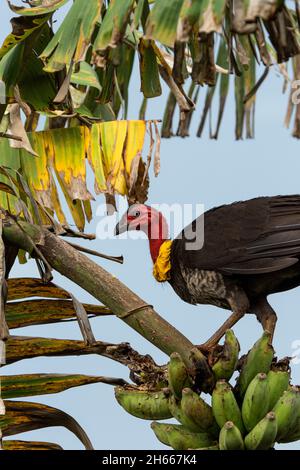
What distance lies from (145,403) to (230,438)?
0.44 m

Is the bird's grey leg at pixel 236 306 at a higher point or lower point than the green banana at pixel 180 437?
higher

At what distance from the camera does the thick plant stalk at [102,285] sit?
13.2 ft

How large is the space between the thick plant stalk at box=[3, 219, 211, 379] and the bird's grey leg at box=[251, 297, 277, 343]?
0.79 m

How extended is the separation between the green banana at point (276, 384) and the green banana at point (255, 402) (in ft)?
0.21

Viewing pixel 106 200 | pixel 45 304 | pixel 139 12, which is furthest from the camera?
pixel 106 200

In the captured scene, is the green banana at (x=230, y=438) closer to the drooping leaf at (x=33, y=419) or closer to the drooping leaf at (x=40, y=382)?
the drooping leaf at (x=40, y=382)

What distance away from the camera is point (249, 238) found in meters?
4.57

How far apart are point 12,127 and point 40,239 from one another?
63cm

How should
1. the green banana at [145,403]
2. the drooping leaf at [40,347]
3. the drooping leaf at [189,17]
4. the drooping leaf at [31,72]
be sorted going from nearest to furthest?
the drooping leaf at [189,17] → the green banana at [145,403] → the drooping leaf at [40,347] → the drooping leaf at [31,72]

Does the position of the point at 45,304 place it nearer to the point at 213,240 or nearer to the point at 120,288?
the point at 120,288

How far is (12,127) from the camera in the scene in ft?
14.7

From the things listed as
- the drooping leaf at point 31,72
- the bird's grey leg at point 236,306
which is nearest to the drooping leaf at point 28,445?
the bird's grey leg at point 236,306

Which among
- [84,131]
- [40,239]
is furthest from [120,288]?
[84,131]

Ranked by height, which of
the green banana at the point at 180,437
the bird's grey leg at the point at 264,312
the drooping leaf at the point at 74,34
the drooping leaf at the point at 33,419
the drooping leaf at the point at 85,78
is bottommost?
the drooping leaf at the point at 33,419
